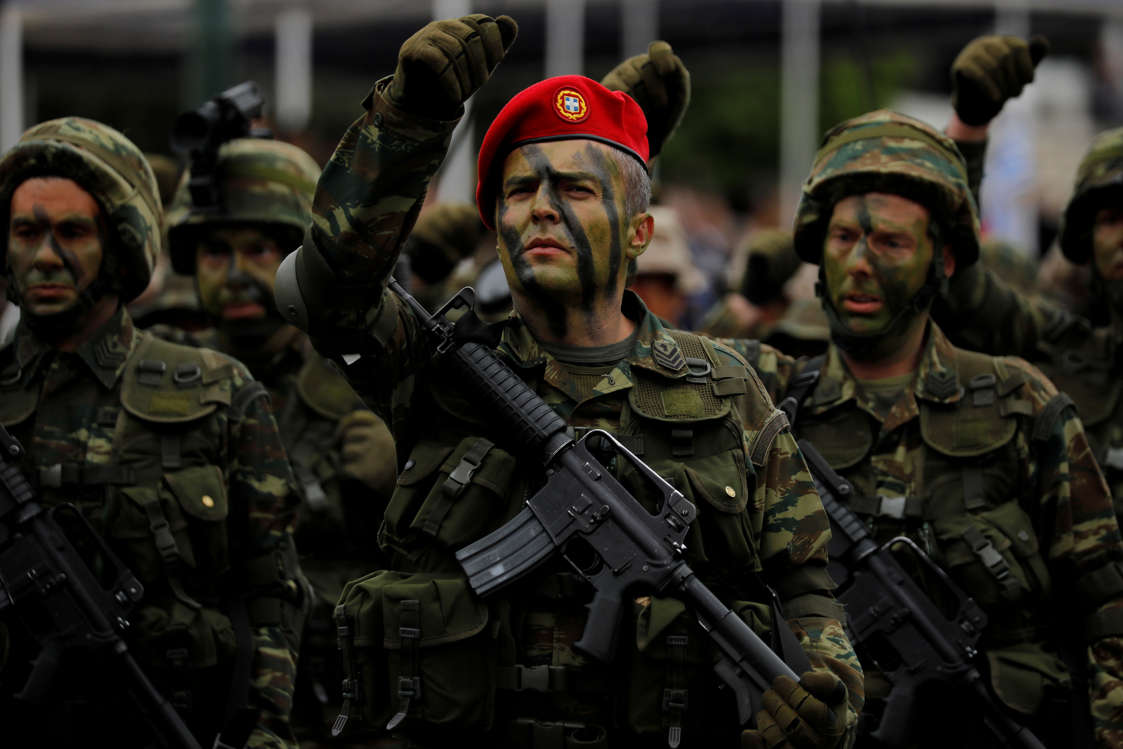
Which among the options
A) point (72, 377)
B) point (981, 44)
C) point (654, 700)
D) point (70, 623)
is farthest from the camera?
point (981, 44)

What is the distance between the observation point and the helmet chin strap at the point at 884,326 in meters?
5.93

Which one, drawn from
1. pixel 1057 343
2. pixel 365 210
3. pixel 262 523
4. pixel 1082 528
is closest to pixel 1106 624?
pixel 1082 528

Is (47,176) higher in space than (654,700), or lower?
higher

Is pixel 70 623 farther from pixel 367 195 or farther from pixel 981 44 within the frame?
pixel 981 44

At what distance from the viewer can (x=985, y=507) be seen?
5.65 m

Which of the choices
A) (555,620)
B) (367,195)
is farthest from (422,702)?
(367,195)

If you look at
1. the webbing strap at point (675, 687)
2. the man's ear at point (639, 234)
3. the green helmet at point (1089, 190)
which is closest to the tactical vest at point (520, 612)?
the webbing strap at point (675, 687)

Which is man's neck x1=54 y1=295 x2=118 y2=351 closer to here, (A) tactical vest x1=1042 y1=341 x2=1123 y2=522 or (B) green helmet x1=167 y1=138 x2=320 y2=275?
(B) green helmet x1=167 y1=138 x2=320 y2=275

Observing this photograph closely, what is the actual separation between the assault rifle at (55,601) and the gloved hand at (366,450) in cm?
191

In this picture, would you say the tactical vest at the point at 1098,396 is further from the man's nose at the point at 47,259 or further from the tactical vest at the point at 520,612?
the man's nose at the point at 47,259

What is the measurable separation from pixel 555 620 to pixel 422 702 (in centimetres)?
38

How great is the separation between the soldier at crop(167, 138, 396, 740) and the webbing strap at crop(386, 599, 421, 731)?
2.72 meters

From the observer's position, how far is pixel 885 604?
5496 mm

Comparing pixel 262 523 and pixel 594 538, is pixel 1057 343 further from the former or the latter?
pixel 594 538
